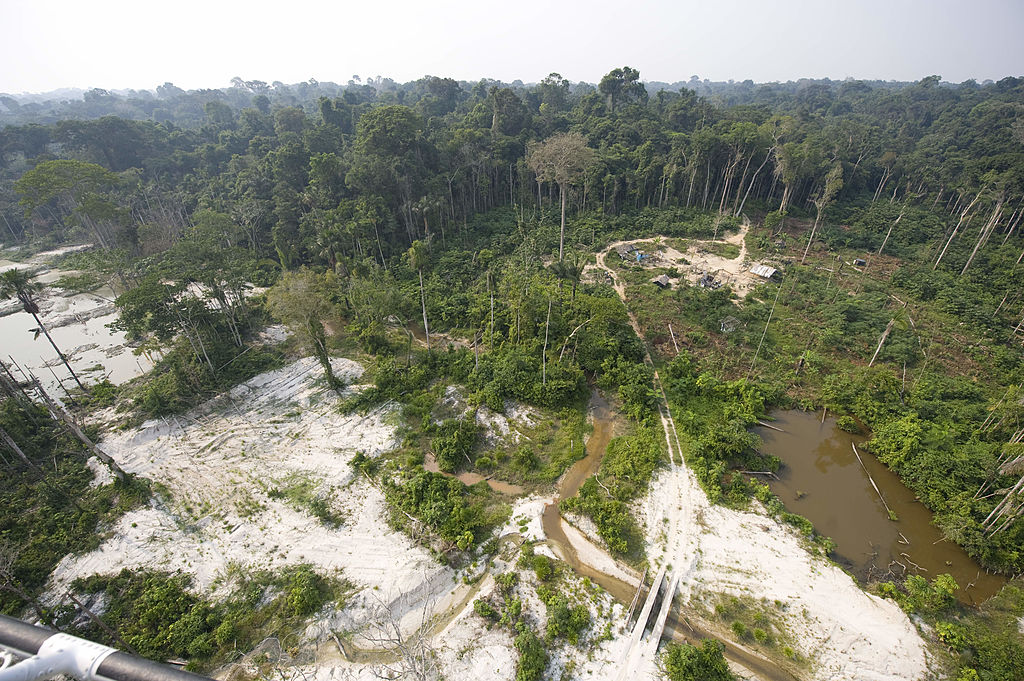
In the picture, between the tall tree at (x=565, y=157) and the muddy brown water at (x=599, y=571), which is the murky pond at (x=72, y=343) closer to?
the muddy brown water at (x=599, y=571)

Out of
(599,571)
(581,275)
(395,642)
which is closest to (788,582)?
(599,571)

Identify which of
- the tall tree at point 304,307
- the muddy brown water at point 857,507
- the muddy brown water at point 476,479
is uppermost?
the tall tree at point 304,307

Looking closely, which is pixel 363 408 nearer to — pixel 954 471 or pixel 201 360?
pixel 201 360

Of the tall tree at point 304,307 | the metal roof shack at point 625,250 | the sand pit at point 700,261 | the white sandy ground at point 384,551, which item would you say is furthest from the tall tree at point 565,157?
the white sandy ground at point 384,551

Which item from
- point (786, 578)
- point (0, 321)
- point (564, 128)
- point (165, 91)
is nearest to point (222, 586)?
point (786, 578)

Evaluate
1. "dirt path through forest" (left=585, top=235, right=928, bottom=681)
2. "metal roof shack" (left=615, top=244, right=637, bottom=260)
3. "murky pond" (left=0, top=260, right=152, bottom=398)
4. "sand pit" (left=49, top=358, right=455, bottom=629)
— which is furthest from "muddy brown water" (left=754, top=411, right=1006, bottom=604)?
"murky pond" (left=0, top=260, right=152, bottom=398)
